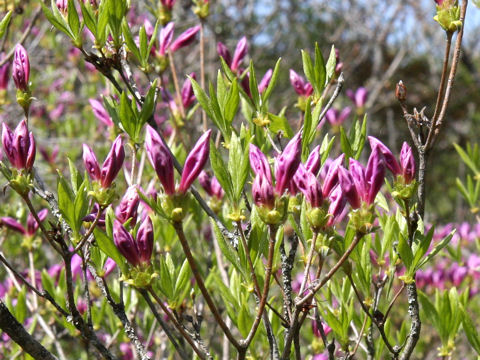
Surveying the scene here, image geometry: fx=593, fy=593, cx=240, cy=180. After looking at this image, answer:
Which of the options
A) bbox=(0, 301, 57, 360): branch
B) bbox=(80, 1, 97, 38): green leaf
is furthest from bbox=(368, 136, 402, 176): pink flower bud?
bbox=(0, 301, 57, 360): branch

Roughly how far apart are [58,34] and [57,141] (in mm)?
1535

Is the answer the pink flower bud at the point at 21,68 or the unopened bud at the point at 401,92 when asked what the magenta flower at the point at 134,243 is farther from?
the unopened bud at the point at 401,92

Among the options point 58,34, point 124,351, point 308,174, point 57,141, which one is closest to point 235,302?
point 308,174

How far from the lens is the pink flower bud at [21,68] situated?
60.3 inches

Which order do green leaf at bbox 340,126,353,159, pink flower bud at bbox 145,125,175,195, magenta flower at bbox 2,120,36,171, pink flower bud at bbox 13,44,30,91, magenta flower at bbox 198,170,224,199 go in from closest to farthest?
pink flower bud at bbox 145,125,175,195, magenta flower at bbox 2,120,36,171, green leaf at bbox 340,126,353,159, pink flower bud at bbox 13,44,30,91, magenta flower at bbox 198,170,224,199

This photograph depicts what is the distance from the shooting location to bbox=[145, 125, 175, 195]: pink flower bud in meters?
1.08

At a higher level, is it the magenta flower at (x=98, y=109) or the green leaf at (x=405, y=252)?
the magenta flower at (x=98, y=109)

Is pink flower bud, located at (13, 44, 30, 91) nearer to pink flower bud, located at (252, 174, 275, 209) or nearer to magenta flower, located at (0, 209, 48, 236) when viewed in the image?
magenta flower, located at (0, 209, 48, 236)

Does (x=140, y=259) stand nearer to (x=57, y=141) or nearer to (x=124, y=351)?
(x=124, y=351)

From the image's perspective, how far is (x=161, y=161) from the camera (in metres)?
1.08

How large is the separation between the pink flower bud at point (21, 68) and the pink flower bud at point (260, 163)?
2.32 feet

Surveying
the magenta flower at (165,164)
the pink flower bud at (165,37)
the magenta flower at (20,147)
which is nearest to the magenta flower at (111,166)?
the magenta flower at (20,147)

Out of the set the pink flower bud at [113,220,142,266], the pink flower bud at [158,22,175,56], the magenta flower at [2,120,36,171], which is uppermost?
the pink flower bud at [158,22,175,56]

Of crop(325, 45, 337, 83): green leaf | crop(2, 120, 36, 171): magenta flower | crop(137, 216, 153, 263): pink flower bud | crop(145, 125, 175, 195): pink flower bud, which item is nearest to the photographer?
crop(145, 125, 175, 195): pink flower bud
